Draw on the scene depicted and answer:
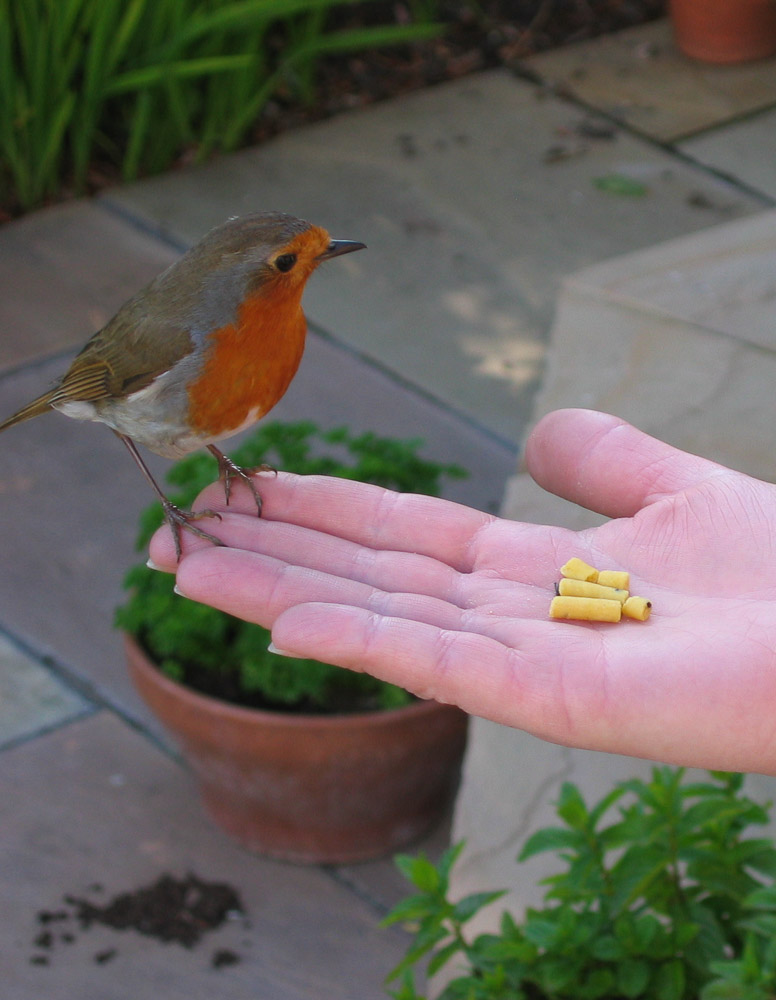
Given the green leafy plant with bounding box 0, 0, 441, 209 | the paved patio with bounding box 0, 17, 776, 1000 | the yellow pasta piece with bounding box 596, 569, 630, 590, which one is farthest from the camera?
the green leafy plant with bounding box 0, 0, 441, 209

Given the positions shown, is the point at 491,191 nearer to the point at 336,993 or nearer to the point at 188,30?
the point at 188,30

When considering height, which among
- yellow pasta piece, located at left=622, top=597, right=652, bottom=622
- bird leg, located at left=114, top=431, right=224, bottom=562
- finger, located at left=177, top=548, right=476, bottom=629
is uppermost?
yellow pasta piece, located at left=622, top=597, right=652, bottom=622

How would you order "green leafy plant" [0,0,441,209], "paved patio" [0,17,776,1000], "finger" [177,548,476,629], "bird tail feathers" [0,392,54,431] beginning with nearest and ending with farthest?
"finger" [177,548,476,629]
"bird tail feathers" [0,392,54,431]
"paved patio" [0,17,776,1000]
"green leafy plant" [0,0,441,209]

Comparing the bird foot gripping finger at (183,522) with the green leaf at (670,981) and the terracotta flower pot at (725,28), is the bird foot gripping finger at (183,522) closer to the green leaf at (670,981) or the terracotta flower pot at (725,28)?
the green leaf at (670,981)

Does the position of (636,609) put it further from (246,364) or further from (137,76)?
(137,76)

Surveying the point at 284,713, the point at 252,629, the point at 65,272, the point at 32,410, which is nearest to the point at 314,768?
the point at 284,713

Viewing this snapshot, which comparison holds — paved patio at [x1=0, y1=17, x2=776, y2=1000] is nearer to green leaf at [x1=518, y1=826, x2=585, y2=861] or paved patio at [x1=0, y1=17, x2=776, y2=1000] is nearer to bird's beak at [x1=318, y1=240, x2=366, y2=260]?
green leaf at [x1=518, y1=826, x2=585, y2=861]

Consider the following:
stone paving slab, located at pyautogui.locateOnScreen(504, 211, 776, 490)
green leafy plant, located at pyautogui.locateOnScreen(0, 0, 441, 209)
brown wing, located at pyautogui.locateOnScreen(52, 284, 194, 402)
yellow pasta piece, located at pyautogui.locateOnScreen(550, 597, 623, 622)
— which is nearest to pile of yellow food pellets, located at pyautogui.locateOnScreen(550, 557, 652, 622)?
yellow pasta piece, located at pyautogui.locateOnScreen(550, 597, 623, 622)
